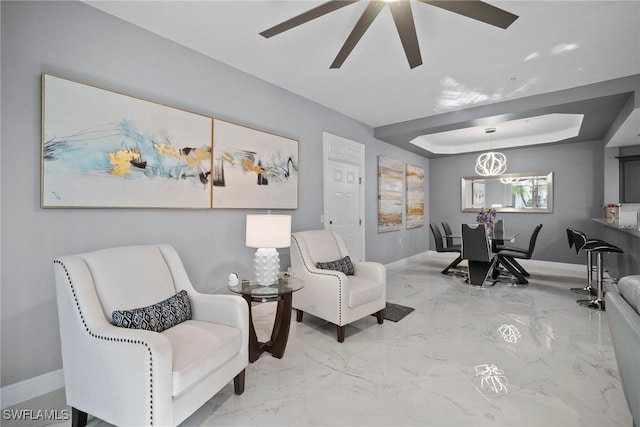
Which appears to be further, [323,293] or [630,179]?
[630,179]

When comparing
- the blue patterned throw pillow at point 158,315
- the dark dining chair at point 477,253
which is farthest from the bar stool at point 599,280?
the blue patterned throw pillow at point 158,315

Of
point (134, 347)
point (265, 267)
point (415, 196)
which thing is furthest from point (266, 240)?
point (415, 196)

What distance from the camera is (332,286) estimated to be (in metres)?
2.79

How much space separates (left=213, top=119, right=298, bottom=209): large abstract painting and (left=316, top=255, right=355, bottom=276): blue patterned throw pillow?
0.93m

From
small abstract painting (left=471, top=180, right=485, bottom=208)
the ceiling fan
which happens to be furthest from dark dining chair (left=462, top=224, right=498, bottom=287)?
the ceiling fan

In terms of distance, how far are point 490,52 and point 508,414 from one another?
2.96m

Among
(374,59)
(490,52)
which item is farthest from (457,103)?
(374,59)

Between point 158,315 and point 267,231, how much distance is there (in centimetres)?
97

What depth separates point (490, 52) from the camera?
2865 mm

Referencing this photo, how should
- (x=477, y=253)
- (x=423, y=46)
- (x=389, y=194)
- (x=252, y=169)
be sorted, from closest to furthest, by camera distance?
(x=423, y=46), (x=252, y=169), (x=477, y=253), (x=389, y=194)

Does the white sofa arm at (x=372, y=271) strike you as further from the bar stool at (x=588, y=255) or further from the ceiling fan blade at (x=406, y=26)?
the bar stool at (x=588, y=255)

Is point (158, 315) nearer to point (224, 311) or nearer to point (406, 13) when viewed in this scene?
point (224, 311)

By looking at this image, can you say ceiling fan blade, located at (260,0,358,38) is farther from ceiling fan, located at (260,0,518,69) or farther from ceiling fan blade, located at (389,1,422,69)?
ceiling fan blade, located at (389,1,422,69)

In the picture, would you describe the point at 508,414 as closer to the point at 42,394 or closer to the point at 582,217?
the point at 42,394
